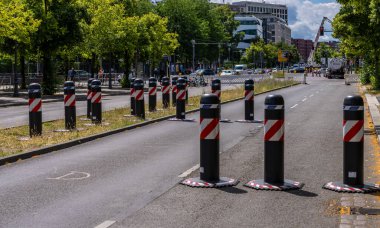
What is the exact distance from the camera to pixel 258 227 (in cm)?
630

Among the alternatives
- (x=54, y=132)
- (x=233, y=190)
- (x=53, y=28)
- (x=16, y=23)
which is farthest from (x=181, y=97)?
(x=53, y=28)

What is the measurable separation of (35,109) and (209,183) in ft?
21.8

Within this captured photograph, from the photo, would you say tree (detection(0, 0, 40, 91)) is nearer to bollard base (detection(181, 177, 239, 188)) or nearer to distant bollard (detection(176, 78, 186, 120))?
distant bollard (detection(176, 78, 186, 120))

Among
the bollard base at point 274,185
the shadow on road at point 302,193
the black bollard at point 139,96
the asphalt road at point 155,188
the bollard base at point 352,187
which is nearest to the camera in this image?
the asphalt road at point 155,188

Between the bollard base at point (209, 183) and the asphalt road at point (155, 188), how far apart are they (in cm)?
19

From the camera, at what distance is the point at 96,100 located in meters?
17.1

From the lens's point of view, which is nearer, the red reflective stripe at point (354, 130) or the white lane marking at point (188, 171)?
the red reflective stripe at point (354, 130)

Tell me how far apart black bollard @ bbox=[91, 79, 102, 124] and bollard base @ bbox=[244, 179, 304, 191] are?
29.6 ft

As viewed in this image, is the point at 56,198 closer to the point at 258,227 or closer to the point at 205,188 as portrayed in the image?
the point at 205,188

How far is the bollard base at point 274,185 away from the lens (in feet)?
27.2

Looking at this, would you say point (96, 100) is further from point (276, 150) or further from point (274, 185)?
point (274, 185)

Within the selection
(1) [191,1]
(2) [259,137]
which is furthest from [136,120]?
(1) [191,1]

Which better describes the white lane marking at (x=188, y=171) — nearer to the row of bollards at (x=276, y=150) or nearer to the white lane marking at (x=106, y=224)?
the row of bollards at (x=276, y=150)

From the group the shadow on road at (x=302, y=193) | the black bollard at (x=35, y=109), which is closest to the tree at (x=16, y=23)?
the black bollard at (x=35, y=109)
